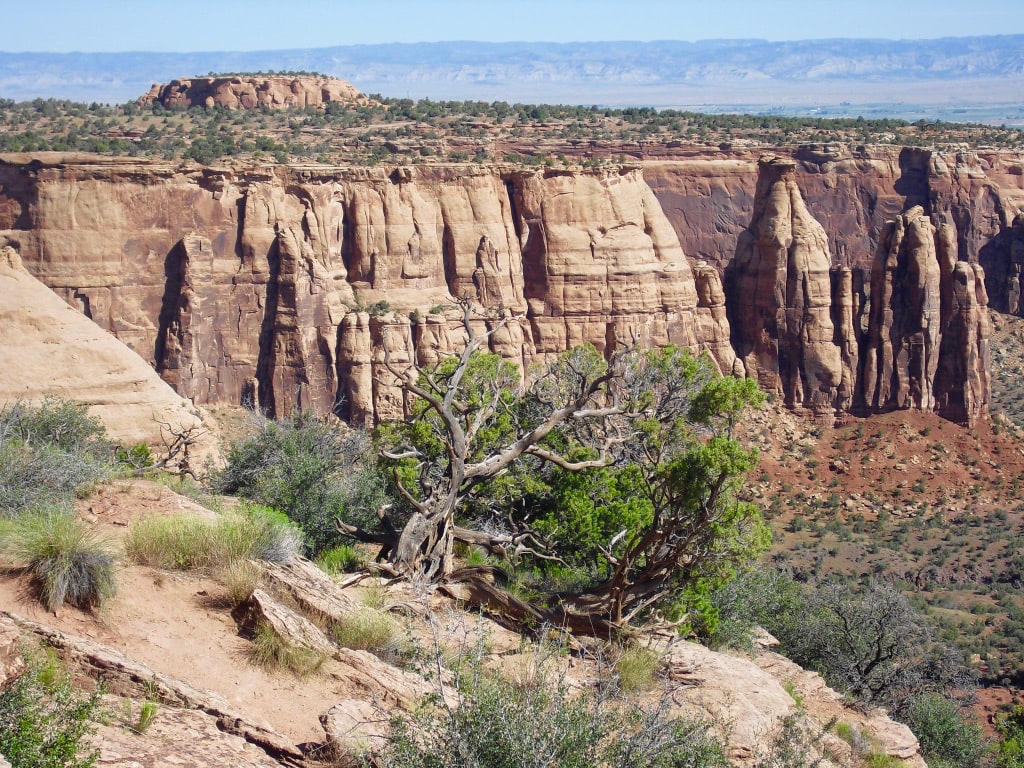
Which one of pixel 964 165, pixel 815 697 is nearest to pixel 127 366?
pixel 815 697

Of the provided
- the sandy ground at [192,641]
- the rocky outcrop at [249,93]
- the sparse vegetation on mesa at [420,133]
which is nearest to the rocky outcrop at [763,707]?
the sandy ground at [192,641]

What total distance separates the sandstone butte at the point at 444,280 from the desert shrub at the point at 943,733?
73.0ft

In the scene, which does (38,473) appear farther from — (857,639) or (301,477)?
(857,639)

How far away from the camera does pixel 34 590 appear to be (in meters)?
9.65

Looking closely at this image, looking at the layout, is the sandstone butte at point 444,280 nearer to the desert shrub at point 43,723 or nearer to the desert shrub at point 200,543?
the desert shrub at point 200,543

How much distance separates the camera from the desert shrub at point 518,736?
25.2 feet

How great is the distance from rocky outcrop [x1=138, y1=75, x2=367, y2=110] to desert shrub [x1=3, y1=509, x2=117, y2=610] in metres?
61.2

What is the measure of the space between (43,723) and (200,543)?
4069 millimetres

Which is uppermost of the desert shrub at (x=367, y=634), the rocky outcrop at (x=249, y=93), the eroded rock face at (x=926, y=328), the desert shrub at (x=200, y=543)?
the rocky outcrop at (x=249, y=93)

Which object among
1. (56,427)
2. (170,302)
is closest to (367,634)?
(56,427)

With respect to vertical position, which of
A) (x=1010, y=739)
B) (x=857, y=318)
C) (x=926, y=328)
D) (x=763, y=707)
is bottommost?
(x=1010, y=739)

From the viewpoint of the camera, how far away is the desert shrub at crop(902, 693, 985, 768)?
19938 millimetres

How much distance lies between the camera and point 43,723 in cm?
709

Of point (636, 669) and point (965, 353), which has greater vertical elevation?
point (636, 669)
